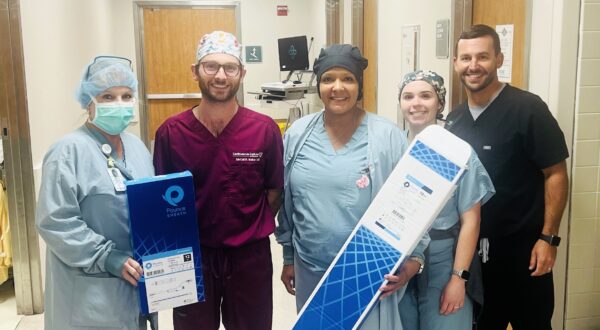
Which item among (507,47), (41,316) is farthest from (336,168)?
(41,316)

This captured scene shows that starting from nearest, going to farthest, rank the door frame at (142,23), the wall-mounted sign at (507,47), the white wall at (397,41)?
the wall-mounted sign at (507,47) → the white wall at (397,41) → the door frame at (142,23)

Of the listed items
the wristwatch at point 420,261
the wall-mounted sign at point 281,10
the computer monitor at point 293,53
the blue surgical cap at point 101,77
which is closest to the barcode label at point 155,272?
the blue surgical cap at point 101,77

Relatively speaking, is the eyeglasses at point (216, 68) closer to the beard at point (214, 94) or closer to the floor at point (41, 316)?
the beard at point (214, 94)

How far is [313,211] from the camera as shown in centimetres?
175

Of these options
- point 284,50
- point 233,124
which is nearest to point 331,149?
point 233,124

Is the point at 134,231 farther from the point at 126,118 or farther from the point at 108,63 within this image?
the point at 108,63

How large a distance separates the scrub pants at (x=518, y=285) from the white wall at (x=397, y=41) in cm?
128

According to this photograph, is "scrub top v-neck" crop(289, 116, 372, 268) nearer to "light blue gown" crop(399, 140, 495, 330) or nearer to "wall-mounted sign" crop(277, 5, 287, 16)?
"light blue gown" crop(399, 140, 495, 330)

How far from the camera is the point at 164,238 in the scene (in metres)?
1.61

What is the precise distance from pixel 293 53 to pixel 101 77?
13.5 feet

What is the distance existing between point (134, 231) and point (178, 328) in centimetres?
52

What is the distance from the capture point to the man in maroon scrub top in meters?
1.86

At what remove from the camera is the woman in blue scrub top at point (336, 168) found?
1.70 metres

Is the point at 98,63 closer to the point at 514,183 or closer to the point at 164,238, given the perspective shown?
the point at 164,238
